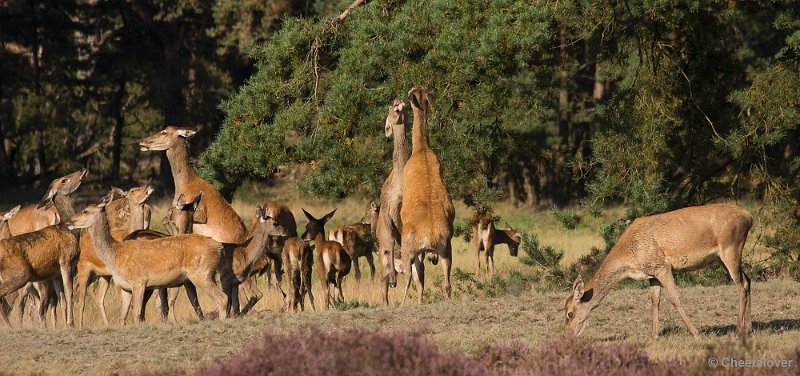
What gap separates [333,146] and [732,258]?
24.9 feet

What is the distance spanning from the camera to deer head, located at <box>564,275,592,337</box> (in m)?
12.5

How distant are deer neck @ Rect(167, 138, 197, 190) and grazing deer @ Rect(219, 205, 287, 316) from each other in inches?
78.1

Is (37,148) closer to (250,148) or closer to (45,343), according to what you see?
(250,148)

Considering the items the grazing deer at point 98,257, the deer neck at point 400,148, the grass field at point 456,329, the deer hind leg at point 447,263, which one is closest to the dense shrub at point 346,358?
the grass field at point 456,329

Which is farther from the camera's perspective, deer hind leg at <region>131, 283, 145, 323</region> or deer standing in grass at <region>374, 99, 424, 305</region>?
deer standing in grass at <region>374, 99, 424, 305</region>

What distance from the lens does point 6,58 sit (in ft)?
143

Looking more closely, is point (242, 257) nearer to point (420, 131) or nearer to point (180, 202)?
point (180, 202)

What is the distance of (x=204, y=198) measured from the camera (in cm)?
1739

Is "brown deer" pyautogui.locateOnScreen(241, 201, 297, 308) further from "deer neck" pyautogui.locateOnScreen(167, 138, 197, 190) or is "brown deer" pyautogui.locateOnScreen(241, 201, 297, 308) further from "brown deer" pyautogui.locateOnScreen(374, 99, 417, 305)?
"brown deer" pyautogui.locateOnScreen(374, 99, 417, 305)

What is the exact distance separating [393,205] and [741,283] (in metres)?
5.17

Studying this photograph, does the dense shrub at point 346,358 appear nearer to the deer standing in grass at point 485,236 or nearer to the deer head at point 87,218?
the deer head at point 87,218

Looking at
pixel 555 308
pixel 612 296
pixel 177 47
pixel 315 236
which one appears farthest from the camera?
Result: pixel 177 47

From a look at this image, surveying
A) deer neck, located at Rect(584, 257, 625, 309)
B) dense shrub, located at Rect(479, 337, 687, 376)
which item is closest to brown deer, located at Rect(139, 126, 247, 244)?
deer neck, located at Rect(584, 257, 625, 309)

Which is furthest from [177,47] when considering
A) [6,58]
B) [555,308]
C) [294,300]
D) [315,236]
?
[555,308]
